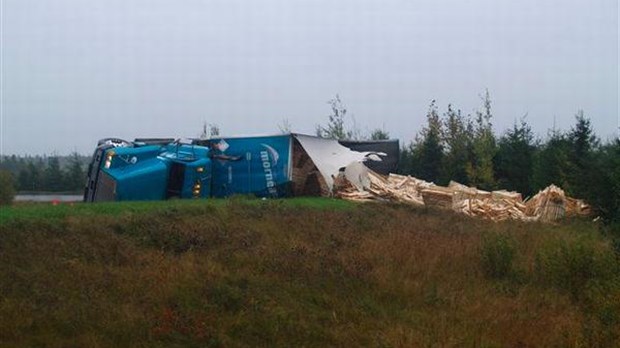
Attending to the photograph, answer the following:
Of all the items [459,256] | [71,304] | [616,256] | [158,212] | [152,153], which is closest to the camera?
[71,304]

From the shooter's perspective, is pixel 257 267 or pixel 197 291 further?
pixel 257 267

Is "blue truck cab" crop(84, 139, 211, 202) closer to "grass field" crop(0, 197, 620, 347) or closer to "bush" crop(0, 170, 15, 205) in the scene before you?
"bush" crop(0, 170, 15, 205)

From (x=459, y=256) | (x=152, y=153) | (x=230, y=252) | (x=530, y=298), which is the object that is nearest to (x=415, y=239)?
(x=459, y=256)

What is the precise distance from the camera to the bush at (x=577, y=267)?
11.3 meters

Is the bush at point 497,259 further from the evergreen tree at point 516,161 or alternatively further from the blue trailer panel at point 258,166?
the evergreen tree at point 516,161

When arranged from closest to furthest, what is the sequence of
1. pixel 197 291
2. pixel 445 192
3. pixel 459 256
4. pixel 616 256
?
pixel 197 291, pixel 616 256, pixel 459 256, pixel 445 192

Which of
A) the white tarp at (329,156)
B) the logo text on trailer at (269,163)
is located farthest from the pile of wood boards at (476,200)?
the logo text on trailer at (269,163)

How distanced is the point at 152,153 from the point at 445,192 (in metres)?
8.36

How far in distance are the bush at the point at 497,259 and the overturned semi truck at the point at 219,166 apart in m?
Result: 9.10

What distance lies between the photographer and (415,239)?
1342 cm

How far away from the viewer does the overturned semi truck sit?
18578mm

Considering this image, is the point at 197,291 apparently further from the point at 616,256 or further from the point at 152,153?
the point at 152,153

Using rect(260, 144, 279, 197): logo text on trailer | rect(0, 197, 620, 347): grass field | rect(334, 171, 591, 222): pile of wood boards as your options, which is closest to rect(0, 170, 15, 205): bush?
rect(0, 197, 620, 347): grass field

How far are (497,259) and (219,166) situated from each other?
10.4m
